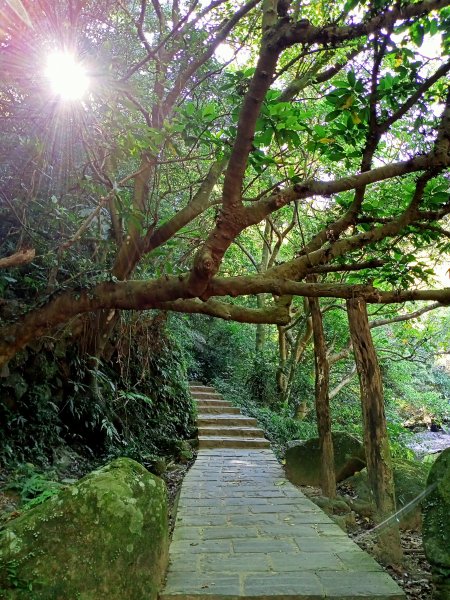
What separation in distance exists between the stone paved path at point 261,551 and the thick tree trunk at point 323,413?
0.43 meters

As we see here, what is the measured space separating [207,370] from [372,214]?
11.4 m

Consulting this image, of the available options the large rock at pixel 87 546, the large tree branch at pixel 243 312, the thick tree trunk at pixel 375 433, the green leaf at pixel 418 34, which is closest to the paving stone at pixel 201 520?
the thick tree trunk at pixel 375 433

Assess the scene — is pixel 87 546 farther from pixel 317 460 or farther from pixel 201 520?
pixel 317 460

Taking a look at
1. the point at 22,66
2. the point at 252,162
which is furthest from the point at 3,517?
the point at 22,66

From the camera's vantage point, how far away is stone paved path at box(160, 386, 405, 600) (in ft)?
9.30

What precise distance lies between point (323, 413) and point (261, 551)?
7.72 ft

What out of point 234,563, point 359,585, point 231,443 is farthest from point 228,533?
point 231,443

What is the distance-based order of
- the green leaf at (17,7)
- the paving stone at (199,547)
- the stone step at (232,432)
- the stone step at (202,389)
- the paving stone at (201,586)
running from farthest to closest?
the stone step at (202,389) → the stone step at (232,432) → the paving stone at (199,547) → the paving stone at (201,586) → the green leaf at (17,7)

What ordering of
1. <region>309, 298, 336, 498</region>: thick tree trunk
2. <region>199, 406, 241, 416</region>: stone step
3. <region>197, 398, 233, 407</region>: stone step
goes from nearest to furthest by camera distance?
<region>309, 298, 336, 498</region>: thick tree trunk → <region>199, 406, 241, 416</region>: stone step → <region>197, 398, 233, 407</region>: stone step

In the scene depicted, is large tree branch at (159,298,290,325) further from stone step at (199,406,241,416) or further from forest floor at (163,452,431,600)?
stone step at (199,406,241,416)

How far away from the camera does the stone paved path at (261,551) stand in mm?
2834

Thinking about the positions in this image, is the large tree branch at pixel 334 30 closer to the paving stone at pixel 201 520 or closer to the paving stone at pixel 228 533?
the paving stone at pixel 228 533

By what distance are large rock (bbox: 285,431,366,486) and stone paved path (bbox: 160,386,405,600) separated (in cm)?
90

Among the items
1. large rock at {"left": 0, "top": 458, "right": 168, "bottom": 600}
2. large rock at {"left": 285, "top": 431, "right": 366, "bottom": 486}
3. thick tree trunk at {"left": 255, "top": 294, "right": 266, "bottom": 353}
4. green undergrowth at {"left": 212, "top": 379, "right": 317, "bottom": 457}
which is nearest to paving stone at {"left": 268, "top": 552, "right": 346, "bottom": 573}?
large rock at {"left": 0, "top": 458, "right": 168, "bottom": 600}
